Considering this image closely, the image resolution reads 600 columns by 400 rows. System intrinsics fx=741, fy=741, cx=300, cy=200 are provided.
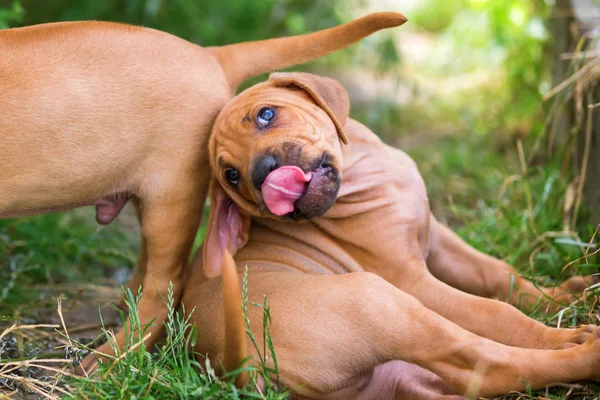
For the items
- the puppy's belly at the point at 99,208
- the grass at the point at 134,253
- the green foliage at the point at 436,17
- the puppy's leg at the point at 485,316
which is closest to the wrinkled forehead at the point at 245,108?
the puppy's belly at the point at 99,208

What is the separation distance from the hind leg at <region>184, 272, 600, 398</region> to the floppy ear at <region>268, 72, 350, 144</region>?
0.94m

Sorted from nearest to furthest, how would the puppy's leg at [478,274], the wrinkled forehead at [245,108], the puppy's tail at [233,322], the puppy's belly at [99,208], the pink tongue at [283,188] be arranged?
the puppy's tail at [233,322]
the pink tongue at [283,188]
the wrinkled forehead at [245,108]
the puppy's belly at [99,208]
the puppy's leg at [478,274]

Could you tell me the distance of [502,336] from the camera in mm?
3510

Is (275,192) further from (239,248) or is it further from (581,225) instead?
(581,225)

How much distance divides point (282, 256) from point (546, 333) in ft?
4.73

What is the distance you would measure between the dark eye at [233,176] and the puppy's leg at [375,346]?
674 mm

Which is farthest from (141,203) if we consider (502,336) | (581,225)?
(581,225)

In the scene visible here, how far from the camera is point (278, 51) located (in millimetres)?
4277

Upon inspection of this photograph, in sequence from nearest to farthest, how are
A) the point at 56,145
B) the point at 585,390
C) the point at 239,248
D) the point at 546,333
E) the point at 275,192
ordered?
1. the point at 585,390
2. the point at 546,333
3. the point at 275,192
4. the point at 56,145
5. the point at 239,248

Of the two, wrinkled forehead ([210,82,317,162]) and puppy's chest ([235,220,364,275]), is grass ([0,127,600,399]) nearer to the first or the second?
puppy's chest ([235,220,364,275])

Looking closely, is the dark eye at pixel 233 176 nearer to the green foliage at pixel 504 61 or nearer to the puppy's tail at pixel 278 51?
the puppy's tail at pixel 278 51

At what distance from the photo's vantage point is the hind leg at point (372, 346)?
3141 mm

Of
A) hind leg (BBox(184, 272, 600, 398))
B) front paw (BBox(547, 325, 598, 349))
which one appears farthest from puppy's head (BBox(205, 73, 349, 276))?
front paw (BBox(547, 325, 598, 349))

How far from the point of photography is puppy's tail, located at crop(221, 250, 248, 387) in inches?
111
